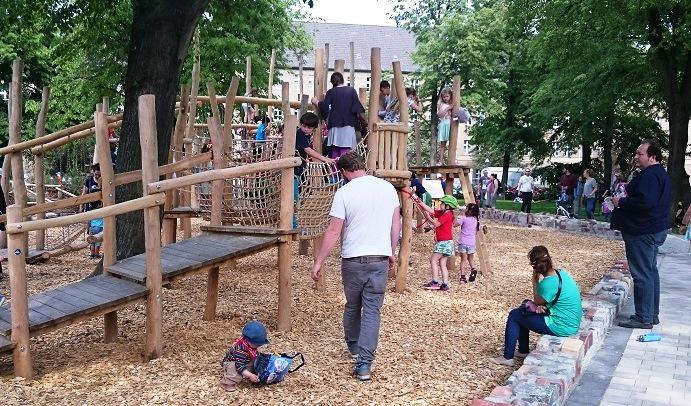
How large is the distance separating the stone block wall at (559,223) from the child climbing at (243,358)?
43.3 ft

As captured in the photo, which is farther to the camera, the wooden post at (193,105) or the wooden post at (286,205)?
the wooden post at (193,105)

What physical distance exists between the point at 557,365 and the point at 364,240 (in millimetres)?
1612

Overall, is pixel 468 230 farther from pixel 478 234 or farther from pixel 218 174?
pixel 218 174

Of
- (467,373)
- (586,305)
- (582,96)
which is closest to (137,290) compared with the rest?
(467,373)

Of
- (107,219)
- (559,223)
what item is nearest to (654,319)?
(107,219)

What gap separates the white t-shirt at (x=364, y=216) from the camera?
191 inches

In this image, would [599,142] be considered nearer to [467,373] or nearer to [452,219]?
[452,219]

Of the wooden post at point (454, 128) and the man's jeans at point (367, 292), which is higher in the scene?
the wooden post at point (454, 128)

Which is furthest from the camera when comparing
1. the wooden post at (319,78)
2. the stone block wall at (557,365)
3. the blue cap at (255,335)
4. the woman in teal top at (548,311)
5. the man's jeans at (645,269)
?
the wooden post at (319,78)

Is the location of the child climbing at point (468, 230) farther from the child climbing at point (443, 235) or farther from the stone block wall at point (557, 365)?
the stone block wall at point (557, 365)

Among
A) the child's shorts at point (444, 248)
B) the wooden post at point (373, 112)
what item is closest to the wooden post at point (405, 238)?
the child's shorts at point (444, 248)

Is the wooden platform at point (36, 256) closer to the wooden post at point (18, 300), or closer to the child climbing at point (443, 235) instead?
the child climbing at point (443, 235)

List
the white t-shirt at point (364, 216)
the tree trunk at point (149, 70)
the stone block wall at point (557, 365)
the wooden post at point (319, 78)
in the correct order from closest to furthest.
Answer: the stone block wall at point (557, 365) < the white t-shirt at point (364, 216) < the tree trunk at point (149, 70) < the wooden post at point (319, 78)

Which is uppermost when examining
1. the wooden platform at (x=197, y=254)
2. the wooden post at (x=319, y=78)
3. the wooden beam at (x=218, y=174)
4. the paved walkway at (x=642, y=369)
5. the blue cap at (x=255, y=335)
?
the wooden post at (x=319, y=78)
